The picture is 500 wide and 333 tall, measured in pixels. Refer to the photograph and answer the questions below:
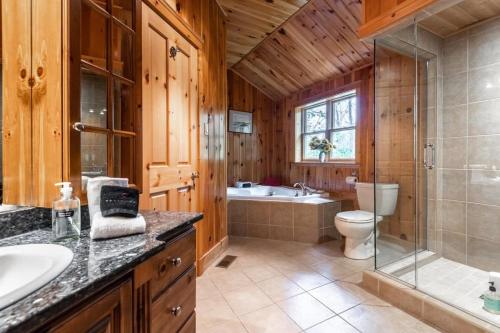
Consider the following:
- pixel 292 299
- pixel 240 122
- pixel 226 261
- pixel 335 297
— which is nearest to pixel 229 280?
pixel 226 261

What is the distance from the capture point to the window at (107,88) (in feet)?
3.51

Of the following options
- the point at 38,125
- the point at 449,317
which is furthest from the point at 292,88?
the point at 38,125

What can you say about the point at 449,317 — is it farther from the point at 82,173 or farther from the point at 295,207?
the point at 82,173

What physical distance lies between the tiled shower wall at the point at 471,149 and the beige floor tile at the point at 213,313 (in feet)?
7.20

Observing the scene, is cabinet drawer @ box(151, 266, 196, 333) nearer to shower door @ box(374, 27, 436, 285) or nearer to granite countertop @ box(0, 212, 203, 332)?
granite countertop @ box(0, 212, 203, 332)

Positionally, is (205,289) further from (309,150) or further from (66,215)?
(309,150)

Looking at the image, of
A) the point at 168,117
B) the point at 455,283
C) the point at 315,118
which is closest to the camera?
the point at 168,117

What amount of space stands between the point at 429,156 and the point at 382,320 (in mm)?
1730

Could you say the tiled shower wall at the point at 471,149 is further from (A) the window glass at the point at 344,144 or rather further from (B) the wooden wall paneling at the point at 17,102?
(B) the wooden wall paneling at the point at 17,102

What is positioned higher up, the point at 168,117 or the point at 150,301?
the point at 168,117

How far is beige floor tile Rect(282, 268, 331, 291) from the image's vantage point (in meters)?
2.18

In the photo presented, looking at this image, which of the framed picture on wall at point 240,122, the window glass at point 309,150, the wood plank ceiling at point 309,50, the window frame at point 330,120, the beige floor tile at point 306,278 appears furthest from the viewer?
the framed picture on wall at point 240,122

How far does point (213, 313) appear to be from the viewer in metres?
1.79

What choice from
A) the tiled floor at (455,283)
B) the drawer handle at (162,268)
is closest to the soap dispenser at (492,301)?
the tiled floor at (455,283)
